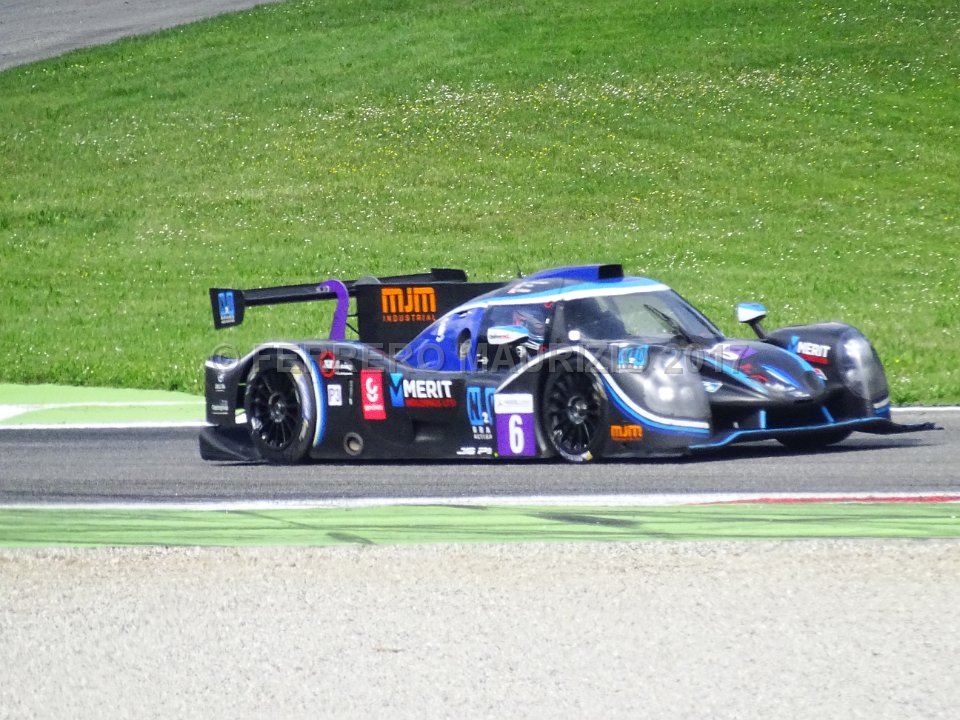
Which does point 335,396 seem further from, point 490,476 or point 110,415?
point 110,415

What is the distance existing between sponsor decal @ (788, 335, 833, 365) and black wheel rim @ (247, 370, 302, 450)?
124 inches

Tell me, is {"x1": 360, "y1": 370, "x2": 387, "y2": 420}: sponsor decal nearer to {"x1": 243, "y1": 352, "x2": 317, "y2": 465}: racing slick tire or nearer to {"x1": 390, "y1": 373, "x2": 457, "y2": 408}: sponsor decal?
{"x1": 390, "y1": 373, "x2": 457, "y2": 408}: sponsor decal

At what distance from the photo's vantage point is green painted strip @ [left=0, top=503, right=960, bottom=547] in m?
6.86

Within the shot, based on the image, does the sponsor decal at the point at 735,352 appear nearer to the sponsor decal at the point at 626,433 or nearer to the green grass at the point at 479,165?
the sponsor decal at the point at 626,433

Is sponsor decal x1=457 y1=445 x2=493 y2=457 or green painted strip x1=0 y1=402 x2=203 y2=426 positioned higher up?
green painted strip x1=0 y1=402 x2=203 y2=426

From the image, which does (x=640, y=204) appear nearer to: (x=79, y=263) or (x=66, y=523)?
(x=79, y=263)

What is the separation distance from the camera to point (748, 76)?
1372 inches

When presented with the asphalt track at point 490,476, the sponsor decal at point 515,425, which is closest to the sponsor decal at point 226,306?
the asphalt track at point 490,476

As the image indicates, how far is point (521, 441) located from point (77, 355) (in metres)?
10.5

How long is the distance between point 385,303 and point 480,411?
176cm

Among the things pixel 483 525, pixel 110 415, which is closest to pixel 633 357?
pixel 483 525

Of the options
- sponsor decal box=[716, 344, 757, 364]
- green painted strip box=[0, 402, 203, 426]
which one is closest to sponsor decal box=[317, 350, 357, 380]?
sponsor decal box=[716, 344, 757, 364]

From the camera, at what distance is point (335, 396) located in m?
9.88

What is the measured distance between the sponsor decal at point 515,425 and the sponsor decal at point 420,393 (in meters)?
0.36
